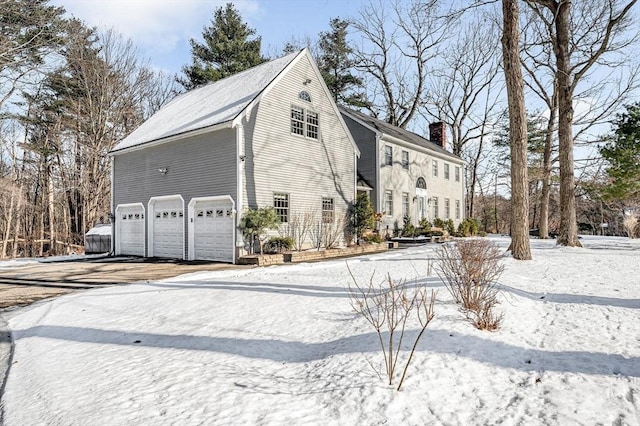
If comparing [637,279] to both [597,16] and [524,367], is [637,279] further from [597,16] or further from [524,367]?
[597,16]

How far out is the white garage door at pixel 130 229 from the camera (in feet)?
52.6

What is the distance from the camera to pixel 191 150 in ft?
45.3

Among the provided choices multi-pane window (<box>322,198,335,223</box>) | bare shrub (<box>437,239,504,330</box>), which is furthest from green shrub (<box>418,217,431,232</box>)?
bare shrub (<box>437,239,504,330</box>)

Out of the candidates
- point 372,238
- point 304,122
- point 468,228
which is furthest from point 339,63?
point 372,238

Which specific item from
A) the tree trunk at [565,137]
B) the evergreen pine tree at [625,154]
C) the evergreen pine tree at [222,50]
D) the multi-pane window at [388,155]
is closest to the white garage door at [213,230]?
the multi-pane window at [388,155]

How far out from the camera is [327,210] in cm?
1611

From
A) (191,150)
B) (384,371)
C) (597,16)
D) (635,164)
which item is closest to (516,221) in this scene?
(635,164)

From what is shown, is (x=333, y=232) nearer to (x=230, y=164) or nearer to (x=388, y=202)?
(x=230, y=164)

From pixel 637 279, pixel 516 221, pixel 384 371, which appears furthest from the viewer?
pixel 516 221

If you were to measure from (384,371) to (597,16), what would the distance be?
19501 mm

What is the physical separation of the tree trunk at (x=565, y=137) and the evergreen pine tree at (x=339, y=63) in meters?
18.5

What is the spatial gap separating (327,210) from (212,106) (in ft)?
20.7

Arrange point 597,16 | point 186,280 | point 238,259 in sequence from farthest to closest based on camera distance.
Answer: point 597,16, point 238,259, point 186,280

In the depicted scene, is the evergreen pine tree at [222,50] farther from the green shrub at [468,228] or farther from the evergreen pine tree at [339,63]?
the green shrub at [468,228]
